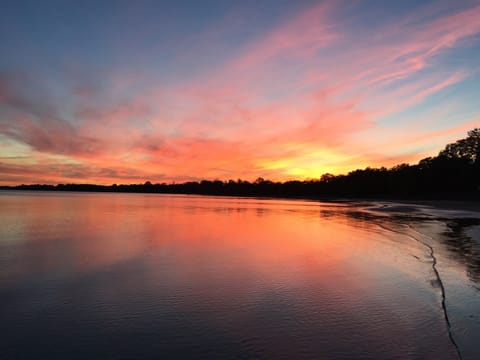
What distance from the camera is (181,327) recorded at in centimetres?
533

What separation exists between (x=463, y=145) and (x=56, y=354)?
93.7 metres

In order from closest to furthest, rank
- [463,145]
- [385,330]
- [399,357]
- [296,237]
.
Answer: [399,357]
[385,330]
[296,237]
[463,145]

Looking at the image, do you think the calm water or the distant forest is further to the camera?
the distant forest

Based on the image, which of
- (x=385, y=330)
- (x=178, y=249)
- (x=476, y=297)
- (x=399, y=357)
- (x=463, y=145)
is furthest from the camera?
(x=463, y=145)

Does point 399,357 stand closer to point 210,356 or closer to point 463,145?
point 210,356

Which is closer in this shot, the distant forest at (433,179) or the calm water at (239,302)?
the calm water at (239,302)

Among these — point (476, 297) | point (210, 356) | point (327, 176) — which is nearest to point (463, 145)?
point (327, 176)

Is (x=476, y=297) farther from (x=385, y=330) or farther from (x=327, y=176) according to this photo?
(x=327, y=176)

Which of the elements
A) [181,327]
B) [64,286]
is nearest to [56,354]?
[181,327]

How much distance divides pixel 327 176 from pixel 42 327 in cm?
15629

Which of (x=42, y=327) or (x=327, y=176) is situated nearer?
(x=42, y=327)

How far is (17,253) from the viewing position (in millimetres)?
11602

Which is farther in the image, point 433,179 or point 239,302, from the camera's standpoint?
point 433,179

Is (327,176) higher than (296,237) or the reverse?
higher
